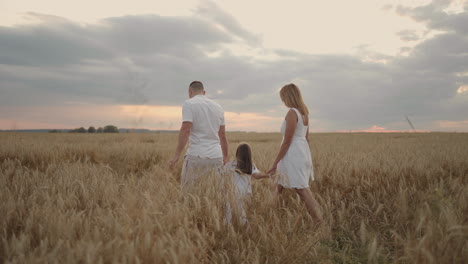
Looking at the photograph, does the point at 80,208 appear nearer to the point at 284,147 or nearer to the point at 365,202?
the point at 284,147

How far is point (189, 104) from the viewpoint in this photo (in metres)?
4.34

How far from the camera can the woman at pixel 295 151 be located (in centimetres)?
406

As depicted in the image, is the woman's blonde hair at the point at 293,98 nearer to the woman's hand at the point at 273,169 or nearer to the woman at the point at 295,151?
the woman at the point at 295,151

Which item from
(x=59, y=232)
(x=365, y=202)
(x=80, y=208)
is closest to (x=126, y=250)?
(x=59, y=232)

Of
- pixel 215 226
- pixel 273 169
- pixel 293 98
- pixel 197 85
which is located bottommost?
pixel 215 226

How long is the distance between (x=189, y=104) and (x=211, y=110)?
0.35m

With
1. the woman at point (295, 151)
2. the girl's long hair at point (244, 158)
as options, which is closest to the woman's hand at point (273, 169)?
the woman at point (295, 151)

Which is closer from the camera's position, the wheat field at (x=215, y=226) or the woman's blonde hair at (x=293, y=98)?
the wheat field at (x=215, y=226)

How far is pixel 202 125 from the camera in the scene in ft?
14.4

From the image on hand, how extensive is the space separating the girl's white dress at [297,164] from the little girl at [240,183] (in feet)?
0.94

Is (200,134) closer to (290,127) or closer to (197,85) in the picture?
(197,85)

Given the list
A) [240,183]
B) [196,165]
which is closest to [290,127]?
[240,183]

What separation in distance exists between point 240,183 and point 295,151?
906 mm

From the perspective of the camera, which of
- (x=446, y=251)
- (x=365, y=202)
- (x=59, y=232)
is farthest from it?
(x=365, y=202)
